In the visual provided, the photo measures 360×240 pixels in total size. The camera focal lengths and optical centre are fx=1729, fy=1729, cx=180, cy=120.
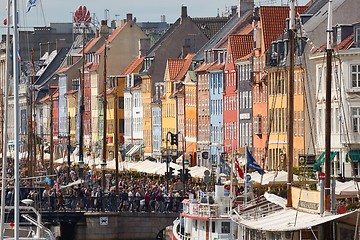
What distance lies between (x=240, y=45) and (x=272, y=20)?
35.5 feet

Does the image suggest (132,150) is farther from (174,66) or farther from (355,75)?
(355,75)

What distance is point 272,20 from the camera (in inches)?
4400

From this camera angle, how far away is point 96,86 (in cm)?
17300

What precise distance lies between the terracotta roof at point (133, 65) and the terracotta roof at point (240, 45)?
3722 centimetres

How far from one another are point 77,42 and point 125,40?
25640 millimetres

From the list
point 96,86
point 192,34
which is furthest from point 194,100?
point 96,86

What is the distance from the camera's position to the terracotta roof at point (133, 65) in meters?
160

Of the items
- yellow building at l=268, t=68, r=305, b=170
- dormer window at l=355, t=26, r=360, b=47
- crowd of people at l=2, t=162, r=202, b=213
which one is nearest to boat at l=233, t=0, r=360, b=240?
crowd of people at l=2, t=162, r=202, b=213

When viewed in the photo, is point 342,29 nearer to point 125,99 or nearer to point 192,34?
point 192,34

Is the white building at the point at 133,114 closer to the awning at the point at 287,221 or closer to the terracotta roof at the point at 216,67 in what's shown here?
the terracotta roof at the point at 216,67

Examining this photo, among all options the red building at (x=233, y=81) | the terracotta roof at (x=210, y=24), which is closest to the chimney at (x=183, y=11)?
the terracotta roof at (x=210, y=24)

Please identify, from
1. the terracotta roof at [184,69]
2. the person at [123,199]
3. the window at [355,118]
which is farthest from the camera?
the terracotta roof at [184,69]

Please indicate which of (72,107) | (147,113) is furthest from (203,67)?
(72,107)

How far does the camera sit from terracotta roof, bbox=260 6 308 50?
4383 inches
